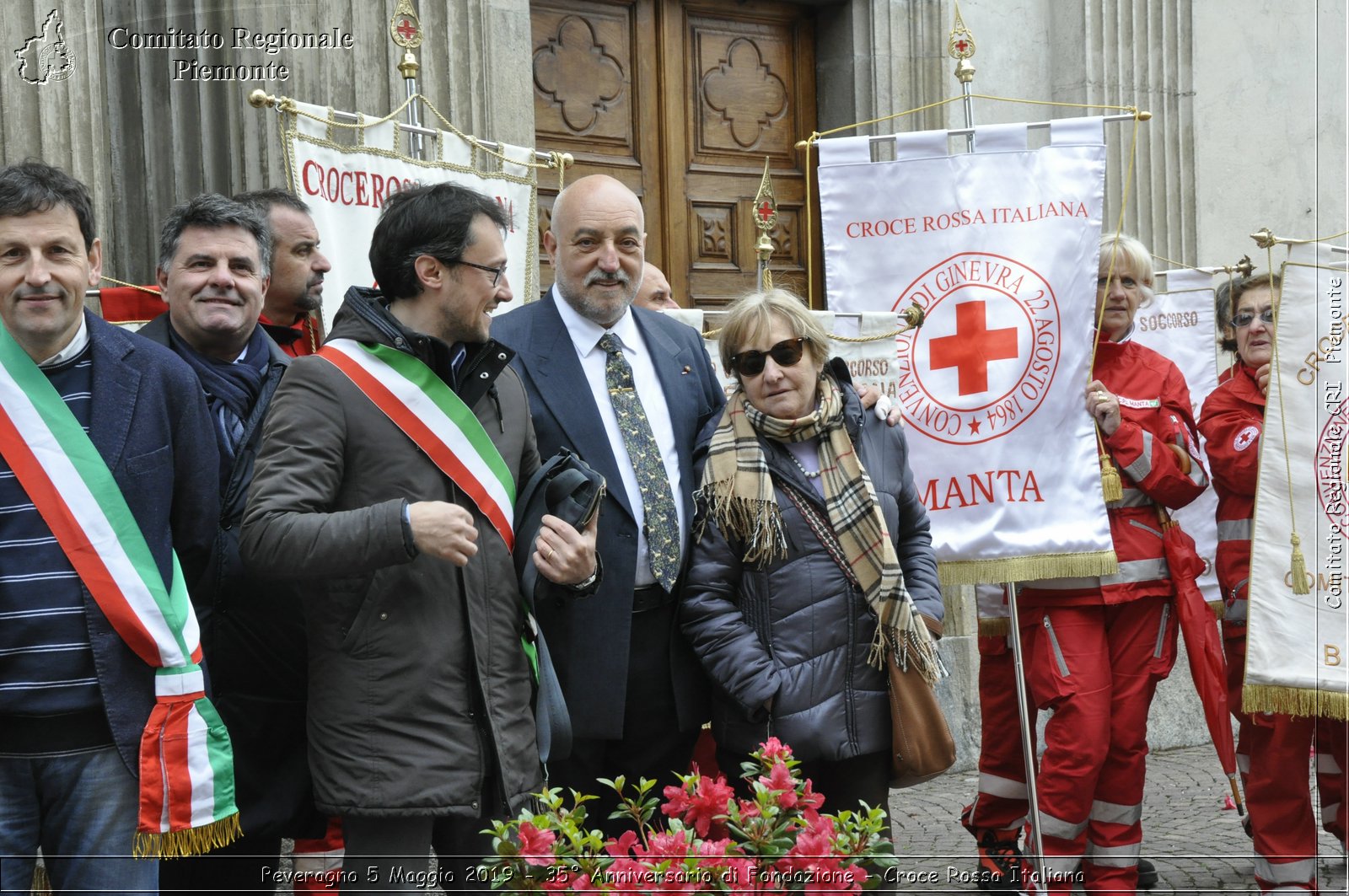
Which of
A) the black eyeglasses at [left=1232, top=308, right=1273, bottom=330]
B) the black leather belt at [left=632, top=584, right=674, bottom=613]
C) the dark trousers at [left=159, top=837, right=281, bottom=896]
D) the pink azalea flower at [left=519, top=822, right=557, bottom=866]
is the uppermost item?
the black eyeglasses at [left=1232, top=308, right=1273, bottom=330]

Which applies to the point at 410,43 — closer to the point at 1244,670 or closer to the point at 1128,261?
the point at 1128,261

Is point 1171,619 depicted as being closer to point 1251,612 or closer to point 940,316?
point 1251,612

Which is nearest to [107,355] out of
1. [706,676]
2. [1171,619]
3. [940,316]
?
[706,676]

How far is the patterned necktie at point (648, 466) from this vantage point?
3953mm

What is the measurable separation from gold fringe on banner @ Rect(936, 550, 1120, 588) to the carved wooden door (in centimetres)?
337

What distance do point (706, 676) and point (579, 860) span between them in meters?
1.60

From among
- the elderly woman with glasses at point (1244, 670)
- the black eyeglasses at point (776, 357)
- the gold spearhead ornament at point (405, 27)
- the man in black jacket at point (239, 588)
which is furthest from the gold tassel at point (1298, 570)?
the gold spearhead ornament at point (405, 27)

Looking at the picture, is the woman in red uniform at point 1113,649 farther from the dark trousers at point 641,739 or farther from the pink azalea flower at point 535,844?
the pink azalea flower at point 535,844

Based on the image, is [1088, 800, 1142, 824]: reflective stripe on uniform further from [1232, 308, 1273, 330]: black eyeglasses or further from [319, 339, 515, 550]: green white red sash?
[319, 339, 515, 550]: green white red sash

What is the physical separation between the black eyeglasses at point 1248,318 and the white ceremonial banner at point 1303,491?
31cm

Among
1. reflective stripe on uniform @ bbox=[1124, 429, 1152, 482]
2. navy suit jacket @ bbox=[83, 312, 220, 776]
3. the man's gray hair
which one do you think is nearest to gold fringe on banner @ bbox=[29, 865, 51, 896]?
navy suit jacket @ bbox=[83, 312, 220, 776]

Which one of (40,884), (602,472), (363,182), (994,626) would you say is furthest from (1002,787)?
(40,884)

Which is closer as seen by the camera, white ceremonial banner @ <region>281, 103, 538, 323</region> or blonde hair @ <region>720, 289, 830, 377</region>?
blonde hair @ <region>720, 289, 830, 377</region>

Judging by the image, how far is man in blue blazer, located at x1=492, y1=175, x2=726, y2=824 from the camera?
3.84 m
